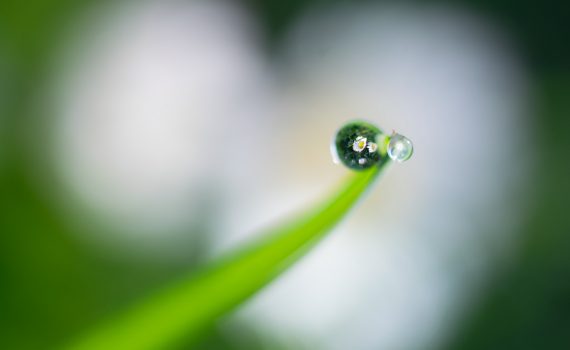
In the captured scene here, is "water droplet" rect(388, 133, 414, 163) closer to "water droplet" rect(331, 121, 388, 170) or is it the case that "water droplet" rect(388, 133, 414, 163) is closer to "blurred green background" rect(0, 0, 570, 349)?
"water droplet" rect(331, 121, 388, 170)

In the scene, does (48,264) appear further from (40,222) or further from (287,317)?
(287,317)

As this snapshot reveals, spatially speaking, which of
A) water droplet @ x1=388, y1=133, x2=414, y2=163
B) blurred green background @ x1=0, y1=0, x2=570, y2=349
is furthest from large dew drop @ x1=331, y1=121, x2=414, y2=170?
blurred green background @ x1=0, y1=0, x2=570, y2=349

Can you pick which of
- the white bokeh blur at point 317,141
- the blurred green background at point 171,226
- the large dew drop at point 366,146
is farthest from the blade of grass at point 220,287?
the white bokeh blur at point 317,141

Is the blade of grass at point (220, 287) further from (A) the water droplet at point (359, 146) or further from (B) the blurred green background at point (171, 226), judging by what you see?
(B) the blurred green background at point (171, 226)

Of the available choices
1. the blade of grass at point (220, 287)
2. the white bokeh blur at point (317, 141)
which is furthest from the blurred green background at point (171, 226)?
the blade of grass at point (220, 287)

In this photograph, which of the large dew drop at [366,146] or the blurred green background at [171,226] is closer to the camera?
the large dew drop at [366,146]

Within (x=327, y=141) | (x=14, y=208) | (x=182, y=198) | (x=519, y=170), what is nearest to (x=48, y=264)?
(x=14, y=208)

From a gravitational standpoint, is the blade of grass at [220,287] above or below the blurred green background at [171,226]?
below
